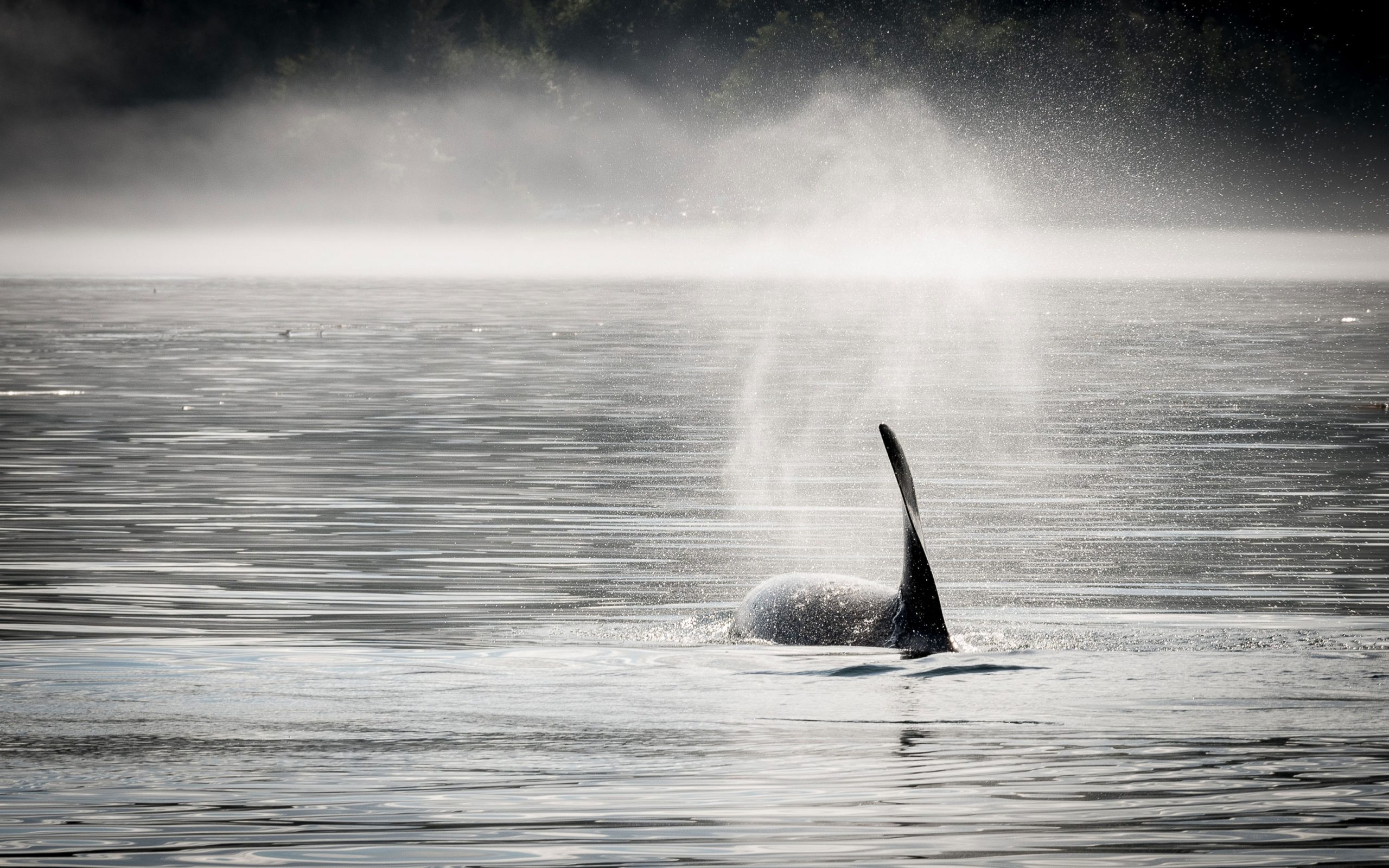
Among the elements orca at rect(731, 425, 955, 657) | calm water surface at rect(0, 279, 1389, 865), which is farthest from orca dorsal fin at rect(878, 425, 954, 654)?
calm water surface at rect(0, 279, 1389, 865)

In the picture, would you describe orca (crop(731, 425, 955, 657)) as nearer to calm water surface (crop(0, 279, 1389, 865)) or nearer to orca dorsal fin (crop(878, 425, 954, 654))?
orca dorsal fin (crop(878, 425, 954, 654))

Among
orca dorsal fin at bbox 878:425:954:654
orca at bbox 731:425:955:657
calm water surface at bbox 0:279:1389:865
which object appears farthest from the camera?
orca at bbox 731:425:955:657

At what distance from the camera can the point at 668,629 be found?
50.7ft

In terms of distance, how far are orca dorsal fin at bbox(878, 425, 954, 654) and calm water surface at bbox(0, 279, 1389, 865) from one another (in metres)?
0.32

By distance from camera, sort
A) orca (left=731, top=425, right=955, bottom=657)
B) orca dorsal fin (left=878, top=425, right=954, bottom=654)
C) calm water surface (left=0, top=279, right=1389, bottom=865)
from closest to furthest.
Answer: calm water surface (left=0, top=279, right=1389, bottom=865)
orca dorsal fin (left=878, top=425, right=954, bottom=654)
orca (left=731, top=425, right=955, bottom=657)

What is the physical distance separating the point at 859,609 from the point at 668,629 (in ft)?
5.74

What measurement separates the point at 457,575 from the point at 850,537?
463cm

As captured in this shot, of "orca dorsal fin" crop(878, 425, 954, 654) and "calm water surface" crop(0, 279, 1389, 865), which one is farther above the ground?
"orca dorsal fin" crop(878, 425, 954, 654)

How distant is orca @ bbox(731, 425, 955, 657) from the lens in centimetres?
1345

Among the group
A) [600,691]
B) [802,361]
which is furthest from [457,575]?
[802,361]

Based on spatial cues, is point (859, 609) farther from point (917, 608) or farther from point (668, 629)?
point (668, 629)

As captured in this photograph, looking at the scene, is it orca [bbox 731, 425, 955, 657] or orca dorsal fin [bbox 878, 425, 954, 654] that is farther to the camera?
orca [bbox 731, 425, 955, 657]

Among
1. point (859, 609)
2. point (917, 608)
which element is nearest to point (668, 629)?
point (859, 609)

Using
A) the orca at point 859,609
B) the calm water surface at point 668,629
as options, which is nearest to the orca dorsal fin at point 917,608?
A: the orca at point 859,609
